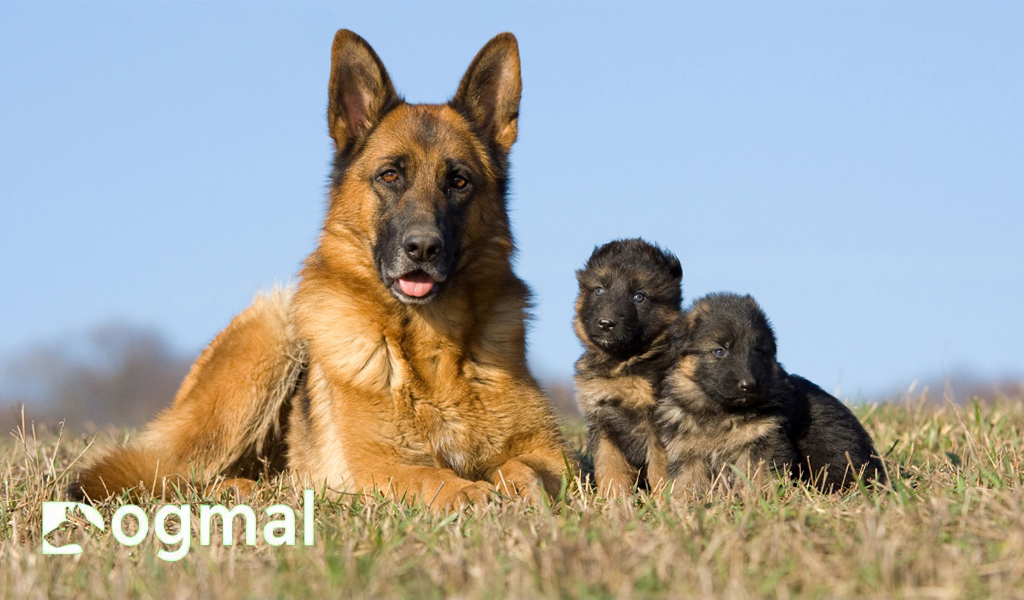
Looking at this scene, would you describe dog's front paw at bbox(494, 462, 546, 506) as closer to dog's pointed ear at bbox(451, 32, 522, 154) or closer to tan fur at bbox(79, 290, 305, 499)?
tan fur at bbox(79, 290, 305, 499)

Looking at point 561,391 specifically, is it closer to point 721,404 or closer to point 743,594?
point 721,404

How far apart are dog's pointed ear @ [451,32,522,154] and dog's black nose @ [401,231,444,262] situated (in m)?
1.24

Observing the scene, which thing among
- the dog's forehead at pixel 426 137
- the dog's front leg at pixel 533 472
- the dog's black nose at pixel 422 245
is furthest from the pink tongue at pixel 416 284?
the dog's front leg at pixel 533 472

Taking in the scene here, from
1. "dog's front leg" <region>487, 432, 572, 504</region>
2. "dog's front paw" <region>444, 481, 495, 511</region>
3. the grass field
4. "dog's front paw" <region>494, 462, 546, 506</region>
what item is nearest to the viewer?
the grass field

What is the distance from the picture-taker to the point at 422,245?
5414mm

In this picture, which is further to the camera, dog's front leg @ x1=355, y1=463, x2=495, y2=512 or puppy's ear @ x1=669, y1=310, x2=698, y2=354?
puppy's ear @ x1=669, y1=310, x2=698, y2=354

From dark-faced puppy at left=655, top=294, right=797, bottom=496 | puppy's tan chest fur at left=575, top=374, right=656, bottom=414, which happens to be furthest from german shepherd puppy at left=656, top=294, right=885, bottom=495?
puppy's tan chest fur at left=575, top=374, right=656, bottom=414

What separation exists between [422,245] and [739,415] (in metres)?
1.96

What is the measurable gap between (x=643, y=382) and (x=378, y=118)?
7.65ft

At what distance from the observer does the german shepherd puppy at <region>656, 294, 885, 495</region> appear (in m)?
5.24

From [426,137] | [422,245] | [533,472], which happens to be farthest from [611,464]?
[426,137]

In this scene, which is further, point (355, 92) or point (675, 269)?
point (355, 92)

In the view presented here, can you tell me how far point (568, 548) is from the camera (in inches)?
126

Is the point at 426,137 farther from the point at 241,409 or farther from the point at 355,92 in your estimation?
the point at 241,409
